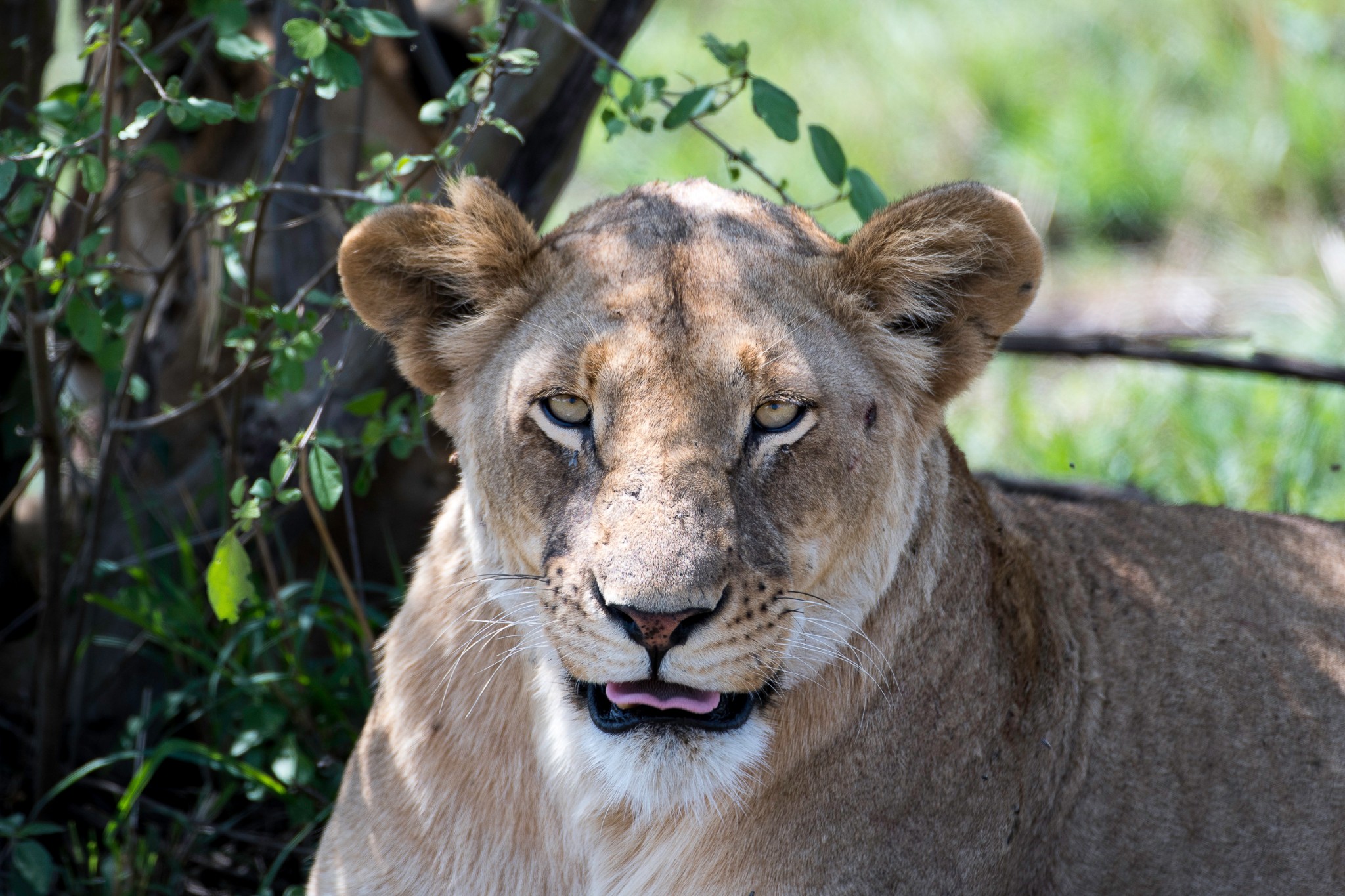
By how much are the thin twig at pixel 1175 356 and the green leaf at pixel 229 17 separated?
258 cm

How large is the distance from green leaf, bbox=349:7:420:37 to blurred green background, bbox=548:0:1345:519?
394cm

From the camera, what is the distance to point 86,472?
4828 mm

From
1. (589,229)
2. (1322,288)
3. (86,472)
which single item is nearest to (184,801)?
(86,472)

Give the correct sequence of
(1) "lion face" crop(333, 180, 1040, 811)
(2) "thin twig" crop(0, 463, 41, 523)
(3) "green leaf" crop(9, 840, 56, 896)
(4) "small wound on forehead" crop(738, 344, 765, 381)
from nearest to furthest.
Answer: (1) "lion face" crop(333, 180, 1040, 811) → (4) "small wound on forehead" crop(738, 344, 765, 381) → (3) "green leaf" crop(9, 840, 56, 896) → (2) "thin twig" crop(0, 463, 41, 523)

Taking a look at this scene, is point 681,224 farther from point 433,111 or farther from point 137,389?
point 137,389

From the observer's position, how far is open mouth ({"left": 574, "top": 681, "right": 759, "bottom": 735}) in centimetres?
252

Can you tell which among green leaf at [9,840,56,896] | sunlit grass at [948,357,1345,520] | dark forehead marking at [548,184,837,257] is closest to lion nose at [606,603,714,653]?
dark forehead marking at [548,184,837,257]

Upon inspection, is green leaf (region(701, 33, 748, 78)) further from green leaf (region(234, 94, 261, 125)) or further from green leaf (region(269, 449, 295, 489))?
green leaf (region(269, 449, 295, 489))

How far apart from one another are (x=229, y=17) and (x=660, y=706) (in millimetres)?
1867

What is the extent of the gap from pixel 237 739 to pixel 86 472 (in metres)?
1.25

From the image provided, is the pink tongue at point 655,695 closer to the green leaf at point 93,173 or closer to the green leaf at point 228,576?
the green leaf at point 228,576

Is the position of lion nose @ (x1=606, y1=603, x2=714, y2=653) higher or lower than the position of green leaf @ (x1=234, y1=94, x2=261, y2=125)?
lower

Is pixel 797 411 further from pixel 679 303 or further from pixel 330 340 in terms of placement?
pixel 330 340

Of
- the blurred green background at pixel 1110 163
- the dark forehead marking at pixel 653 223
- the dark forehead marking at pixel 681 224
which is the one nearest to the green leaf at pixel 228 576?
the dark forehead marking at pixel 681 224
